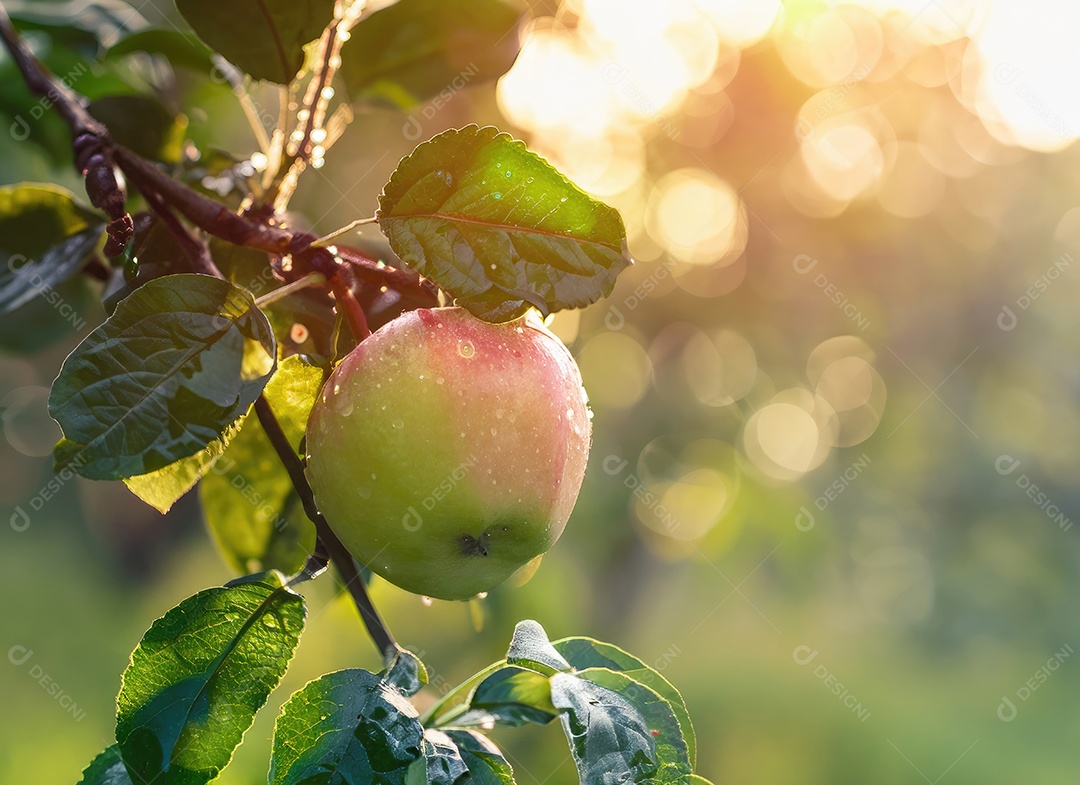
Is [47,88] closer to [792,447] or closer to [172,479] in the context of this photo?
[172,479]

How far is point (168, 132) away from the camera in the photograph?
0.74 metres

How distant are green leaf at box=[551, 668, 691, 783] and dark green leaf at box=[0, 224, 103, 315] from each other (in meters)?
0.46

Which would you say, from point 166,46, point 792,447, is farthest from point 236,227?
point 792,447

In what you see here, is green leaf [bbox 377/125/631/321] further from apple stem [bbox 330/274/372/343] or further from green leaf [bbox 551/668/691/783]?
green leaf [bbox 551/668/691/783]

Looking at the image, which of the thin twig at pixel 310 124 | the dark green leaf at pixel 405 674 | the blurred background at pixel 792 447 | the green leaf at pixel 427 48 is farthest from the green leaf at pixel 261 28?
the blurred background at pixel 792 447

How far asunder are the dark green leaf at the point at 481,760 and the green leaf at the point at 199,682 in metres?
0.09

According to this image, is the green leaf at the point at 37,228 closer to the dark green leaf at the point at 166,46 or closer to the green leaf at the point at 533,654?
the dark green leaf at the point at 166,46

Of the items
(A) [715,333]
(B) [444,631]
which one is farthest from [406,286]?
(A) [715,333]

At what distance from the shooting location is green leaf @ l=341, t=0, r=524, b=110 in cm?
64

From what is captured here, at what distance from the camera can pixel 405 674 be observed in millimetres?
403

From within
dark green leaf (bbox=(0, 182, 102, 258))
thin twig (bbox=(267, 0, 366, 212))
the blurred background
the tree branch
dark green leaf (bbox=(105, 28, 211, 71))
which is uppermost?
dark green leaf (bbox=(105, 28, 211, 71))

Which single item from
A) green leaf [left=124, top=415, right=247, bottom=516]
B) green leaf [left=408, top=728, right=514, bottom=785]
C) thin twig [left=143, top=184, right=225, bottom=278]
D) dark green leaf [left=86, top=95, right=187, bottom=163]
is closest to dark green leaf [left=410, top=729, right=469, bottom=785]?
green leaf [left=408, top=728, right=514, bottom=785]

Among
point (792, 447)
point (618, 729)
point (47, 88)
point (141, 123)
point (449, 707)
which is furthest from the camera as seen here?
point (792, 447)

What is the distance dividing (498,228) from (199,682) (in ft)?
0.82
